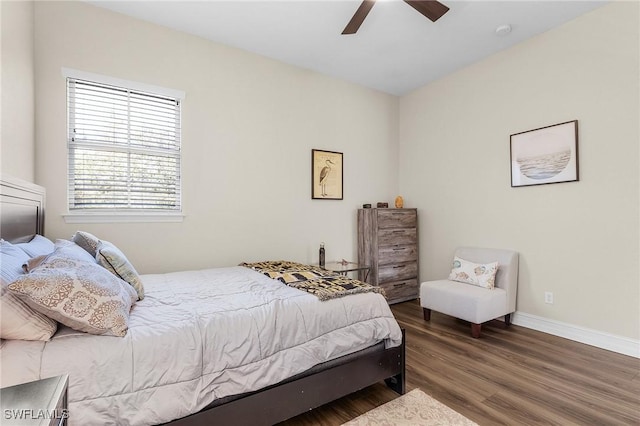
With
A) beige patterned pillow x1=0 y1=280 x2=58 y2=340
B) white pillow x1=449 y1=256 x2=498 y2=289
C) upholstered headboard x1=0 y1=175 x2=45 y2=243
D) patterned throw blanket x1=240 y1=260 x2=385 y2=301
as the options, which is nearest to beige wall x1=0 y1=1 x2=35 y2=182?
upholstered headboard x1=0 y1=175 x2=45 y2=243

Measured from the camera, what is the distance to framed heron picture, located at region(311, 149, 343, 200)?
3900mm

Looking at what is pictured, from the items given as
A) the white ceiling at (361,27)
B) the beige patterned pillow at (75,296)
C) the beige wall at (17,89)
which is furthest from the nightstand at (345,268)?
the beige wall at (17,89)

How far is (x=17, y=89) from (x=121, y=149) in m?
0.81

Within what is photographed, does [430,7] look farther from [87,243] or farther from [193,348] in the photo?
[87,243]

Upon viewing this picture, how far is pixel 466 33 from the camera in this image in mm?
3100

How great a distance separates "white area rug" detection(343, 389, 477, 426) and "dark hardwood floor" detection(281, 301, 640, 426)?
0.06 metres

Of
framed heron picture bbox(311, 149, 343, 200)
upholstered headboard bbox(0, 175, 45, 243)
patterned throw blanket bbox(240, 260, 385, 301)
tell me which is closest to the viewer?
upholstered headboard bbox(0, 175, 45, 243)

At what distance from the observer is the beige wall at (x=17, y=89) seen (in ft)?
5.96

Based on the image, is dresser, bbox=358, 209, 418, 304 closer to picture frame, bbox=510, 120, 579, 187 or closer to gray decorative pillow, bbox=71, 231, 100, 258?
picture frame, bbox=510, 120, 579, 187

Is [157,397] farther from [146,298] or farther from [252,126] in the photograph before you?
[252,126]

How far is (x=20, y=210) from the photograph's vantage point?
1855 millimetres

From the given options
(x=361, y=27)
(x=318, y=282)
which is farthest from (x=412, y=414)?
(x=361, y=27)

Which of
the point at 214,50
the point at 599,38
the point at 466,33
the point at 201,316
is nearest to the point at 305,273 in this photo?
the point at 201,316

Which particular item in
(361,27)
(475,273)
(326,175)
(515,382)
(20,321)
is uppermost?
(361,27)
